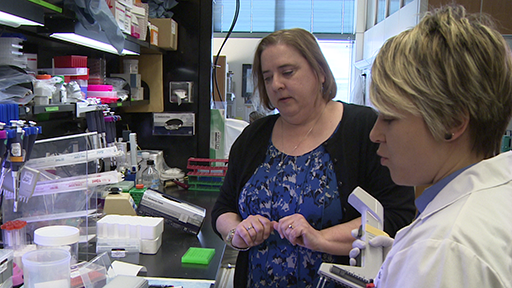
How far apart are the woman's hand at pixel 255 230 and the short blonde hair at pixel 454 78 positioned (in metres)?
0.69

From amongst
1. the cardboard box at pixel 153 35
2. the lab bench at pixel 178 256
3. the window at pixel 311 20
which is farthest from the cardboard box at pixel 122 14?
the window at pixel 311 20

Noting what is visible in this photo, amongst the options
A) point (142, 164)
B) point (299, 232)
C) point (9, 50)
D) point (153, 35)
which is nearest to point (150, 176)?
point (142, 164)

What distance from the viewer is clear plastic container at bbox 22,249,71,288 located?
1017mm

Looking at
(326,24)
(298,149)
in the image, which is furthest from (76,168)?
(326,24)

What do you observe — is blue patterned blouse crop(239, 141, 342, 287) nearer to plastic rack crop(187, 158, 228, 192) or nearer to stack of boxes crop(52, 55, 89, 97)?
stack of boxes crop(52, 55, 89, 97)

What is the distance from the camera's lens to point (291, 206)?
129 centimetres

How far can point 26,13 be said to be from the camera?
115 centimetres

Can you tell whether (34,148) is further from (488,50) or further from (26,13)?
(488,50)

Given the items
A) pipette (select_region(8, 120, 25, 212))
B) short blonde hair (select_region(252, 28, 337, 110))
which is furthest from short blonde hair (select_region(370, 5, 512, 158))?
pipette (select_region(8, 120, 25, 212))

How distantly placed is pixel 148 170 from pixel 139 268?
128cm

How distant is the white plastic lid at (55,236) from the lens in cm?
116

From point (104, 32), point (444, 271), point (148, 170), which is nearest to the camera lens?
point (444, 271)

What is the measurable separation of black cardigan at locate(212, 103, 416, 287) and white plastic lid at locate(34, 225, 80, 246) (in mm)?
508

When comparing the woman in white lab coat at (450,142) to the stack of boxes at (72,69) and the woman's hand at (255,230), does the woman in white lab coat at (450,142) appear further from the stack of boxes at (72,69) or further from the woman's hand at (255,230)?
the stack of boxes at (72,69)
